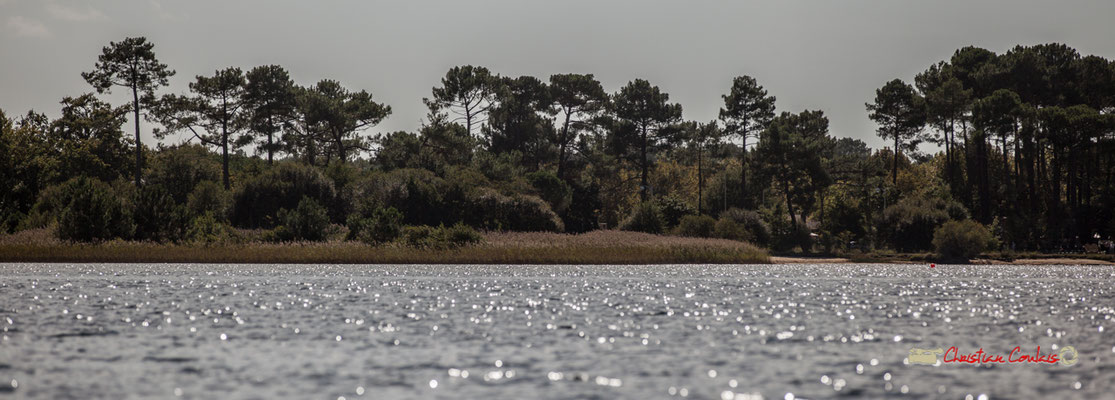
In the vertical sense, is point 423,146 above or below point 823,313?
above

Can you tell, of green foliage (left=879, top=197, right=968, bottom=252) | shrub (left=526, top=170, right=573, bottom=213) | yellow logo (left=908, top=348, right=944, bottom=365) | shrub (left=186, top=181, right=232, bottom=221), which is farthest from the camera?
shrub (left=526, top=170, right=573, bottom=213)

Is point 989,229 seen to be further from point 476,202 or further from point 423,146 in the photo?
point 423,146

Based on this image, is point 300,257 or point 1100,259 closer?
point 300,257

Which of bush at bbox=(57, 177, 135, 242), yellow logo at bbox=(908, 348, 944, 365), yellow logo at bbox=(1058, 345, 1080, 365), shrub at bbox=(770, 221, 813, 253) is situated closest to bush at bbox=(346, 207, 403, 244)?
bush at bbox=(57, 177, 135, 242)

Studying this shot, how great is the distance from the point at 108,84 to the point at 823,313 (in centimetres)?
7352

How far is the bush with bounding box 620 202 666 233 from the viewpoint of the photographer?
247 feet

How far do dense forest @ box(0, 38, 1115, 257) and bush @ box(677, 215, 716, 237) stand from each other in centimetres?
14

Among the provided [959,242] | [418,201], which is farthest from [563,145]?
[959,242]

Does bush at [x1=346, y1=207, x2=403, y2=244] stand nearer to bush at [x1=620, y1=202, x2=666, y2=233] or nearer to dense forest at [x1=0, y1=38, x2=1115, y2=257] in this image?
dense forest at [x1=0, y1=38, x2=1115, y2=257]

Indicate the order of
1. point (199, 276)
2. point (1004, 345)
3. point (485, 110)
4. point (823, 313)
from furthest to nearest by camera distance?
point (485, 110) < point (199, 276) < point (823, 313) < point (1004, 345)

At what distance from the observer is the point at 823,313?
25188 mm

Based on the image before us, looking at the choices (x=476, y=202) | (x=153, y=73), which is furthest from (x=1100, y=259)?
(x=153, y=73)

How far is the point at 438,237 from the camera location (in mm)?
53906

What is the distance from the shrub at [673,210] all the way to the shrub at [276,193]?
30.3 m
